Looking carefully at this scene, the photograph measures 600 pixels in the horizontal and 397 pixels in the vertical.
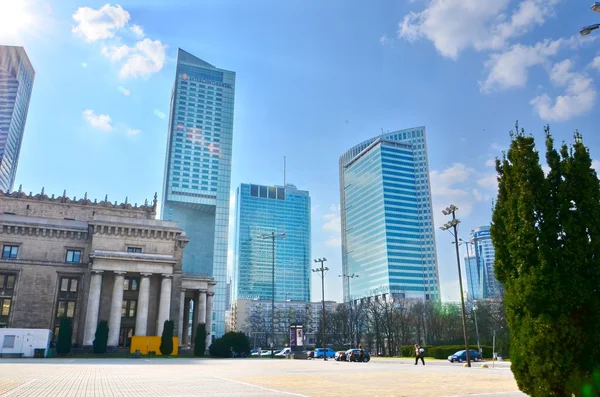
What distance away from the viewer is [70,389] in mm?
15281

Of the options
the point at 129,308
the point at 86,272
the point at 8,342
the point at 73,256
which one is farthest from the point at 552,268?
the point at 73,256

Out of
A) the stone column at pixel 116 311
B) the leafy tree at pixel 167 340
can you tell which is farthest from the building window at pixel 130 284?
the leafy tree at pixel 167 340

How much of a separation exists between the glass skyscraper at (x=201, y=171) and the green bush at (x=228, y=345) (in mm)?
119696

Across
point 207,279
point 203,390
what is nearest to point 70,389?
point 203,390

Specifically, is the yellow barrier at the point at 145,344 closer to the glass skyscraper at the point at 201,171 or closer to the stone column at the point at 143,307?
the stone column at the point at 143,307

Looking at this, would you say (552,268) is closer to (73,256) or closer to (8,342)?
(8,342)

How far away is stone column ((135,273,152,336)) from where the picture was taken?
193 ft

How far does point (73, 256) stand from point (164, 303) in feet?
50.8

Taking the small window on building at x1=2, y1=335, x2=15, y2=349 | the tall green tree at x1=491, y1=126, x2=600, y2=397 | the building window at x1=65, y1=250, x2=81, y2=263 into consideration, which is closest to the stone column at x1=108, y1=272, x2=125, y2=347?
the building window at x1=65, y1=250, x2=81, y2=263

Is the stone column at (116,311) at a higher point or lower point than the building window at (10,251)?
lower

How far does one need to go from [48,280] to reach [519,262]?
216 feet

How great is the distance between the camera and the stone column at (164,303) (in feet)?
200

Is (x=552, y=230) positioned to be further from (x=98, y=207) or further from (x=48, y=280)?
(x=98, y=207)

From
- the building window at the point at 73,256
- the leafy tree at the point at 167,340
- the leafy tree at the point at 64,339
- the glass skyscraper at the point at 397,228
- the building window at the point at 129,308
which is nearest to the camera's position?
the leafy tree at the point at 64,339
